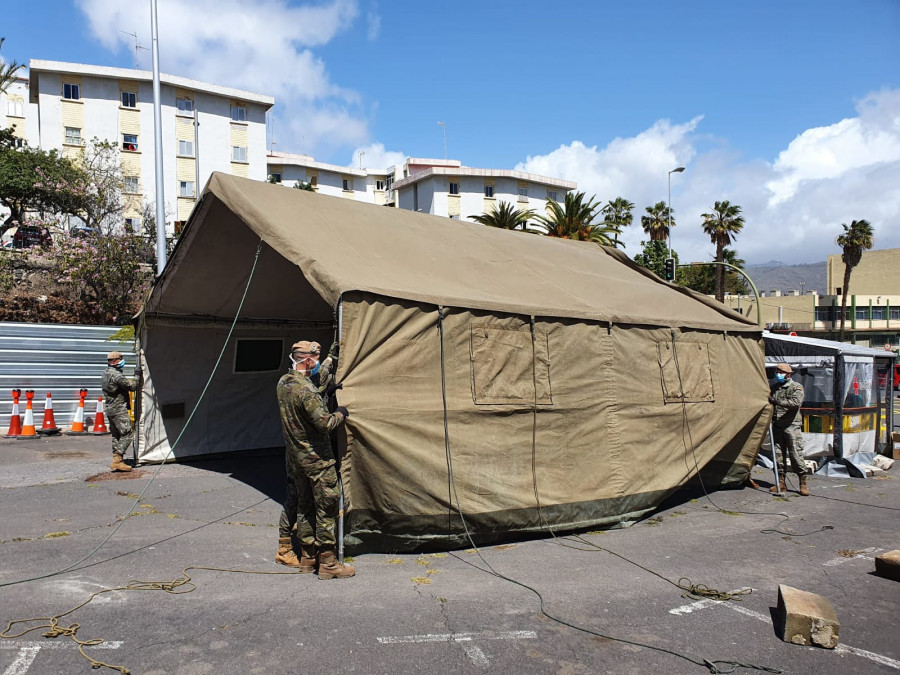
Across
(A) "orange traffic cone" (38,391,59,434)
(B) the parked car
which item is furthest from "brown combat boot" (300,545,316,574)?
(B) the parked car

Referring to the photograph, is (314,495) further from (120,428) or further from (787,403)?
(787,403)

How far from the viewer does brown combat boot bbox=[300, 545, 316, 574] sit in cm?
566

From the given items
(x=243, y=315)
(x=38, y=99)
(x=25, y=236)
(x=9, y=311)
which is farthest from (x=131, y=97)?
(x=243, y=315)

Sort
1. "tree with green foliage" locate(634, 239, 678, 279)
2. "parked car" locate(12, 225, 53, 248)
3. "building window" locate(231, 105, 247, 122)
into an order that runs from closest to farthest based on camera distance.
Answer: "parked car" locate(12, 225, 53, 248), "tree with green foliage" locate(634, 239, 678, 279), "building window" locate(231, 105, 247, 122)

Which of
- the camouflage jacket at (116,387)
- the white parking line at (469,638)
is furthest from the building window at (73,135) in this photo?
the white parking line at (469,638)

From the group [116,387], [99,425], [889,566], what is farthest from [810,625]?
[99,425]

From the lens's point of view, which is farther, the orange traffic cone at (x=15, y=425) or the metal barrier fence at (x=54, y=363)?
the metal barrier fence at (x=54, y=363)

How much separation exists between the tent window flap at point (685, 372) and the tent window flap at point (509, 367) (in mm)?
2170

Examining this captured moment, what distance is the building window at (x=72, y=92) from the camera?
37.0 metres

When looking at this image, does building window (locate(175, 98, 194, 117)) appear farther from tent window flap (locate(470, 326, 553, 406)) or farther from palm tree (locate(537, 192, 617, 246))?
tent window flap (locate(470, 326, 553, 406))

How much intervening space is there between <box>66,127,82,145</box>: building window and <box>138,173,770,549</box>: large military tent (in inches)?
1288

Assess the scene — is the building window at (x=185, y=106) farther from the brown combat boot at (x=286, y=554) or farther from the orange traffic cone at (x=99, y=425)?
the brown combat boot at (x=286, y=554)

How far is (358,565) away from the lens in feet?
19.1

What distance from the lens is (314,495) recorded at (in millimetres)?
5547
